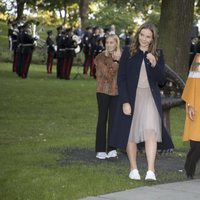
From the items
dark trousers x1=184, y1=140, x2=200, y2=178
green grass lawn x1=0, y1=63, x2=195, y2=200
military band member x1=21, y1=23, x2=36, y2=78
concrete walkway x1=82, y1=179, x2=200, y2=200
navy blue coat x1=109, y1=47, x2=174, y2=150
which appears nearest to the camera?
concrete walkway x1=82, y1=179, x2=200, y2=200

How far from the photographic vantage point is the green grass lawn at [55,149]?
8695 millimetres

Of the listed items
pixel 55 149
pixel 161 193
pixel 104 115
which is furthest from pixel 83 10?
pixel 161 193

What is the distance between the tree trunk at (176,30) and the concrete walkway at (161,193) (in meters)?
9.65

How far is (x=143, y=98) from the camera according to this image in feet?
30.5

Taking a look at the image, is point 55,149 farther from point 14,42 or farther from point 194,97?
point 14,42

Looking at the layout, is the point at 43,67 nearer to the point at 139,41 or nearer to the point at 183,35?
the point at 183,35

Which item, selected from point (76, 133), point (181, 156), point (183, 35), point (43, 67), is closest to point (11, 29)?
point (43, 67)

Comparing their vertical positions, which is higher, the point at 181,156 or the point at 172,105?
the point at 172,105

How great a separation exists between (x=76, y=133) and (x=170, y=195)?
608cm

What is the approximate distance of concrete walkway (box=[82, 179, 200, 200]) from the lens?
8.13 metres

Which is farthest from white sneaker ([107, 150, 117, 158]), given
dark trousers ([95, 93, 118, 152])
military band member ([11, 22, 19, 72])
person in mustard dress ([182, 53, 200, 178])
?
military band member ([11, 22, 19, 72])

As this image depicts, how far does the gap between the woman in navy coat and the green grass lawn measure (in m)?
0.48

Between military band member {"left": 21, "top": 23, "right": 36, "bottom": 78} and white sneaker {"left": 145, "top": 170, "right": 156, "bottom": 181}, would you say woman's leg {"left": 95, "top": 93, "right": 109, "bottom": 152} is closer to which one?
white sneaker {"left": 145, "top": 170, "right": 156, "bottom": 181}

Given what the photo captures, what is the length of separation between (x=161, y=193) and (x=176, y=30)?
10.4 meters
